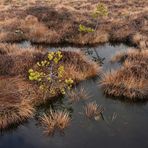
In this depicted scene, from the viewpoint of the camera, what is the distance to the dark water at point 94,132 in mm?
10016

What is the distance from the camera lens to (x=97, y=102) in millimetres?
12734

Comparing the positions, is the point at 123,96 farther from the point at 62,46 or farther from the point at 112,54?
Answer: the point at 62,46

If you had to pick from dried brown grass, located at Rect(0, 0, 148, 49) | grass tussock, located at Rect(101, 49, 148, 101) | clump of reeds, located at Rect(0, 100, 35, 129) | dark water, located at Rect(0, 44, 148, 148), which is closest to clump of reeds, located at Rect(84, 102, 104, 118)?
dark water, located at Rect(0, 44, 148, 148)

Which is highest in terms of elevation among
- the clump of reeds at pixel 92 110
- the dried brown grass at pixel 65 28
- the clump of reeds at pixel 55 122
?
the clump of reeds at pixel 55 122

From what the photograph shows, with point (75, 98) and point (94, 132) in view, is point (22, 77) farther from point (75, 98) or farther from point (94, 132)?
point (94, 132)

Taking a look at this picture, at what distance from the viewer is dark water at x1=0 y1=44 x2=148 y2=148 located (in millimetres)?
10016

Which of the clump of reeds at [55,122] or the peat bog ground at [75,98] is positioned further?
the clump of reeds at [55,122]

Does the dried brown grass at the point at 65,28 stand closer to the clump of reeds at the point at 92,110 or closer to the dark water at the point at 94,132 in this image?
the dark water at the point at 94,132

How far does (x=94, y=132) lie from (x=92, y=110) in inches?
47.3

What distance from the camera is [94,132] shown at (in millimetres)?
10594

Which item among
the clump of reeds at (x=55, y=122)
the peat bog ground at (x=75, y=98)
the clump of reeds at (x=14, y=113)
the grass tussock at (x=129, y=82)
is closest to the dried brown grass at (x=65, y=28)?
the peat bog ground at (x=75, y=98)

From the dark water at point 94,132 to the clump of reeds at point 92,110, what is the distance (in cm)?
20

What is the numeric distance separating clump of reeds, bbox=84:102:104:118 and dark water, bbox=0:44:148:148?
0.66 feet

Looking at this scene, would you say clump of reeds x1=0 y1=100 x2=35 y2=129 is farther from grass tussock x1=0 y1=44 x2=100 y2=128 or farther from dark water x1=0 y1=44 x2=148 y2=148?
dark water x1=0 y1=44 x2=148 y2=148
